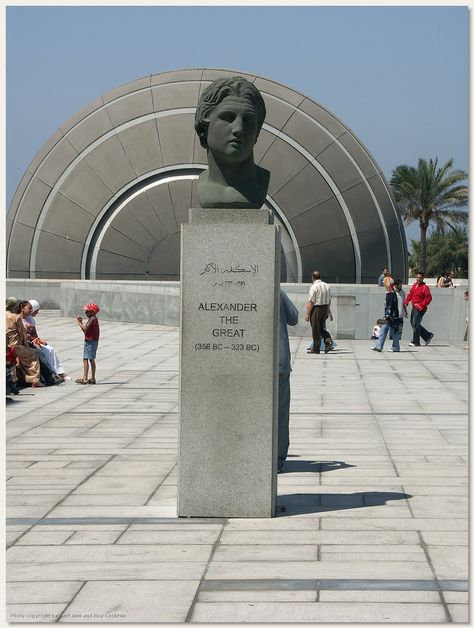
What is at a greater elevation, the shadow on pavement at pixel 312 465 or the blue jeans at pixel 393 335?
the blue jeans at pixel 393 335

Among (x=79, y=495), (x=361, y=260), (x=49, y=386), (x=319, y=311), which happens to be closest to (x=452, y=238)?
(x=361, y=260)

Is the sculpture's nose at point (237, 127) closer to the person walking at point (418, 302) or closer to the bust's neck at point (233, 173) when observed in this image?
the bust's neck at point (233, 173)

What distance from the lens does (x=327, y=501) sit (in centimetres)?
748

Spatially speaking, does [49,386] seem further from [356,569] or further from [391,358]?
[356,569]

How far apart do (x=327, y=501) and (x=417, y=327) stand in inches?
535

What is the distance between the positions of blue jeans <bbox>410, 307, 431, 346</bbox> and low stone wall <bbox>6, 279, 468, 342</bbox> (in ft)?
3.85

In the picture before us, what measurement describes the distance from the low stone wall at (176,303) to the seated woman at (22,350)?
28.7 feet

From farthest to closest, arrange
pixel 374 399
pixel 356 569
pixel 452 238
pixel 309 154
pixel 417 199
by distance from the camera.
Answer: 1. pixel 452 238
2. pixel 417 199
3. pixel 309 154
4. pixel 374 399
5. pixel 356 569

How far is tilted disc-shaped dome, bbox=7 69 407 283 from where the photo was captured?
30281 mm

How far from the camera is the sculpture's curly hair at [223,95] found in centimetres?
743

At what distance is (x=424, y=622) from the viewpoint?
4906mm

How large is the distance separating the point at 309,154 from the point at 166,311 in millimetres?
7910

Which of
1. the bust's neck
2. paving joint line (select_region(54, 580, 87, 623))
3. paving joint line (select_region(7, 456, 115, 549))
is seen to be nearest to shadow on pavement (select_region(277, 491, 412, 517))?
paving joint line (select_region(7, 456, 115, 549))

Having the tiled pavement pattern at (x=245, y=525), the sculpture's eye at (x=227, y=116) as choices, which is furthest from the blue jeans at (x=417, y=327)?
the sculpture's eye at (x=227, y=116)
